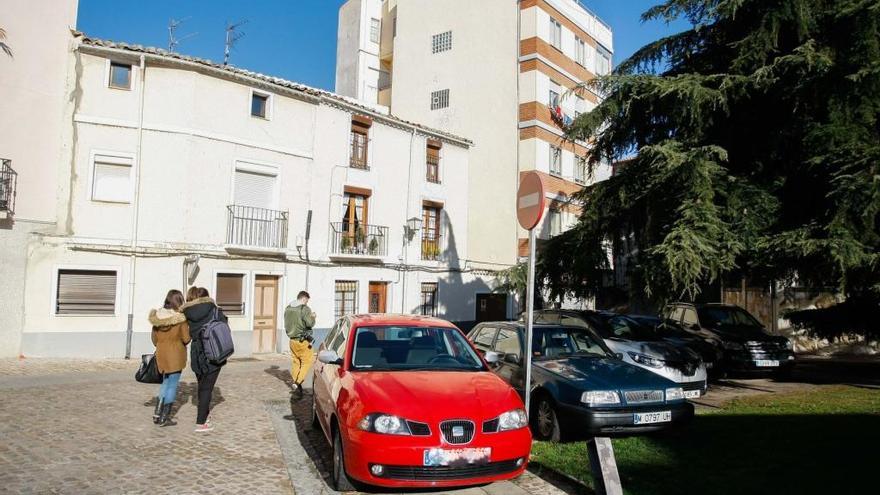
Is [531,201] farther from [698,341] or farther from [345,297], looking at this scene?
[345,297]

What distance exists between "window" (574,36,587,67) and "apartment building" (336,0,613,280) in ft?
Result: 0.17

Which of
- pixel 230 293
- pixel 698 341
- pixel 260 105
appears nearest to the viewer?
pixel 698 341

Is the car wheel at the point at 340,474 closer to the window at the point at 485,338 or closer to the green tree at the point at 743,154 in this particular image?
the window at the point at 485,338

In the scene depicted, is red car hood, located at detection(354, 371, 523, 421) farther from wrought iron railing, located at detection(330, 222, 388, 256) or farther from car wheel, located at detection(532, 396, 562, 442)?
wrought iron railing, located at detection(330, 222, 388, 256)

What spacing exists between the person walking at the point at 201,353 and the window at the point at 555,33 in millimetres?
23745

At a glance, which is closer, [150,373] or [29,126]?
[150,373]

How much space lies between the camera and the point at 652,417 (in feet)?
22.5

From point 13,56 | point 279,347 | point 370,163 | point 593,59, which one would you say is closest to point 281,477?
point 279,347

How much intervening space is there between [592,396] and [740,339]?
8.03 m

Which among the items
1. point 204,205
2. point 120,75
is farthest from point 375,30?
point 204,205

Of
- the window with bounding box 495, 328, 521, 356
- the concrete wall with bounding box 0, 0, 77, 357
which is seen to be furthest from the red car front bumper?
the concrete wall with bounding box 0, 0, 77, 357

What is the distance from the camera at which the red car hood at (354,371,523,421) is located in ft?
15.8

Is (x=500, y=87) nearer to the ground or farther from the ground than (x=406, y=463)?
farther from the ground

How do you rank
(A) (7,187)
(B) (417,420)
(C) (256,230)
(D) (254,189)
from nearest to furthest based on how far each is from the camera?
(B) (417,420) < (A) (7,187) < (C) (256,230) < (D) (254,189)
